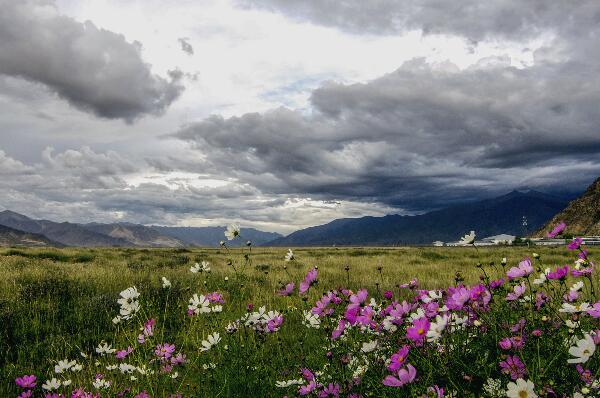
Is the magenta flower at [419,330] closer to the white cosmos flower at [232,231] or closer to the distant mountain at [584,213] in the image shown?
the white cosmos flower at [232,231]

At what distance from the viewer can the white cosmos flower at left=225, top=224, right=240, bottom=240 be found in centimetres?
425

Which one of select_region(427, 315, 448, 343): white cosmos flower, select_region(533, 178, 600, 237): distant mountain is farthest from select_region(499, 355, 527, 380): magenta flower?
select_region(533, 178, 600, 237): distant mountain

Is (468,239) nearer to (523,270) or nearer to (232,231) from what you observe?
(523,270)

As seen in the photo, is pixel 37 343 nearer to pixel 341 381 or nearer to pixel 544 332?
pixel 341 381

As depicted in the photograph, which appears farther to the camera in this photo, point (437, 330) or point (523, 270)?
point (523, 270)

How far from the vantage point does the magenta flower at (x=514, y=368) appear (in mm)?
2100

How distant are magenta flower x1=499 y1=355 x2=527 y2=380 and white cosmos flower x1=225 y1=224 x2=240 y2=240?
2738 millimetres

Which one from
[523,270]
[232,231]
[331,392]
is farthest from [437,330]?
[232,231]

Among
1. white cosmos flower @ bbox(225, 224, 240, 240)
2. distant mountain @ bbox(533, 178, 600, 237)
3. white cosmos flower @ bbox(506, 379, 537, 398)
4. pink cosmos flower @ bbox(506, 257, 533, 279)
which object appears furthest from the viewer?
distant mountain @ bbox(533, 178, 600, 237)

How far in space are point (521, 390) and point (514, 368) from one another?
0.52m

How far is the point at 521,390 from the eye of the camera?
1.68 m

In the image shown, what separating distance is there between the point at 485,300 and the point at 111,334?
603cm

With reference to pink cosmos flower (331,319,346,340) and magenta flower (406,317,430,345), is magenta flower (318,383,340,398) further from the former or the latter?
magenta flower (406,317,430,345)

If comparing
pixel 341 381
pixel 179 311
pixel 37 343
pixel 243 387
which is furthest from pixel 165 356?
pixel 179 311
